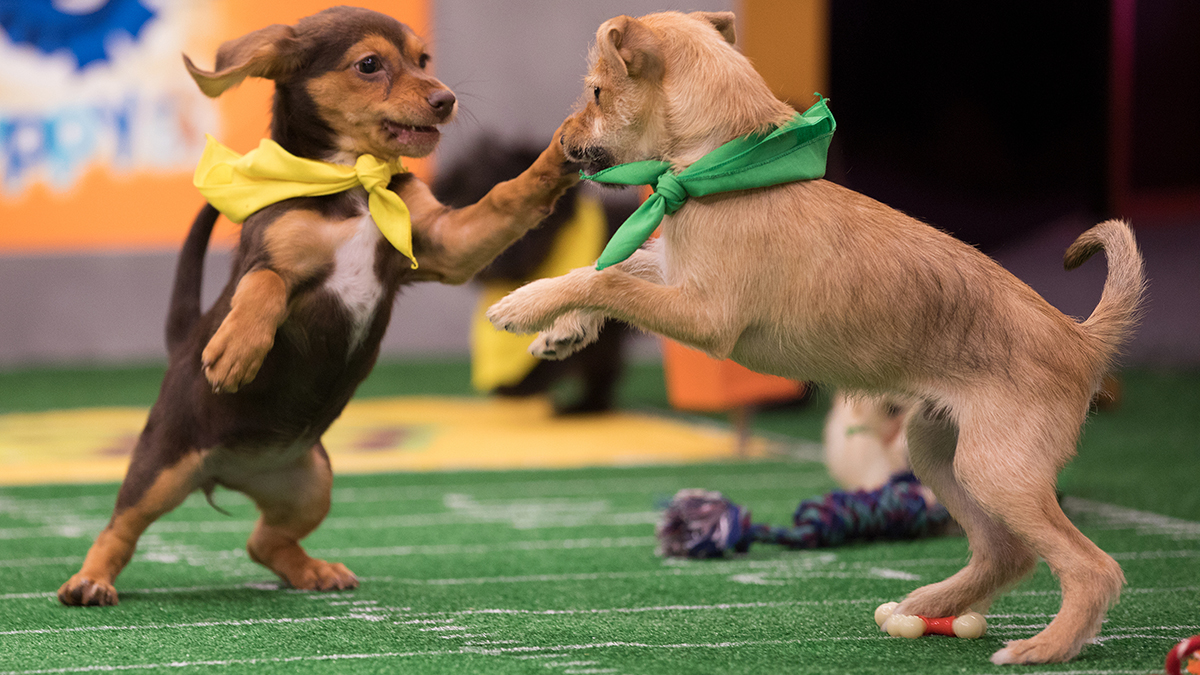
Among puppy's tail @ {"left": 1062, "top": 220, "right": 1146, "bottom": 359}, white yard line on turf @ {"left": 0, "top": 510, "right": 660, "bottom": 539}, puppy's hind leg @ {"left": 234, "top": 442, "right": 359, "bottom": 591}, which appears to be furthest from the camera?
white yard line on turf @ {"left": 0, "top": 510, "right": 660, "bottom": 539}

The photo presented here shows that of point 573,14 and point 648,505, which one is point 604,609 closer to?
point 648,505

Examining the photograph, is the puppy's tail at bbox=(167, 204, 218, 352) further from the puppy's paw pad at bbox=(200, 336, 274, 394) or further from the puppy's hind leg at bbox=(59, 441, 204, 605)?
the puppy's paw pad at bbox=(200, 336, 274, 394)

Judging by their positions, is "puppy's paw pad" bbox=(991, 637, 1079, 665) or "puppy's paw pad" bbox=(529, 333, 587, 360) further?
"puppy's paw pad" bbox=(529, 333, 587, 360)

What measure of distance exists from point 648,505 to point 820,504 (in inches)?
43.6

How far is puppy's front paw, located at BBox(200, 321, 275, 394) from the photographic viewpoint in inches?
A: 104

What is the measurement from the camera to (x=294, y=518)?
3270mm

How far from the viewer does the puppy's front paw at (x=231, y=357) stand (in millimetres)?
2652

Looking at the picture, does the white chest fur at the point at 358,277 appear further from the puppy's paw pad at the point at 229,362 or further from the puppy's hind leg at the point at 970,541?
the puppy's hind leg at the point at 970,541

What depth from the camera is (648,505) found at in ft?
16.2

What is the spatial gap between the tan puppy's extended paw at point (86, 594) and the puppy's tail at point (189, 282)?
674 millimetres

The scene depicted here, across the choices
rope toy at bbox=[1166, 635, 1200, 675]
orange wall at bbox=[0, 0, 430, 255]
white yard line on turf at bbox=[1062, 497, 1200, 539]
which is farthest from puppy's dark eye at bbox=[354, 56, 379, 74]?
orange wall at bbox=[0, 0, 430, 255]

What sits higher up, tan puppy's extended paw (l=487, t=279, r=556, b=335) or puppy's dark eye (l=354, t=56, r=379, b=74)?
puppy's dark eye (l=354, t=56, r=379, b=74)

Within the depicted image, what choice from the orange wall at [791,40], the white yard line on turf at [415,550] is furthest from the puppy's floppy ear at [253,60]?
the orange wall at [791,40]

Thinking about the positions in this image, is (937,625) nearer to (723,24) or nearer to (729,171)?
(729,171)
